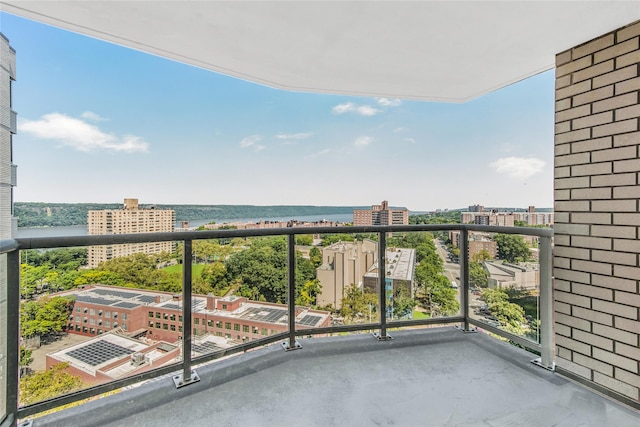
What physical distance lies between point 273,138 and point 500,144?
29.6 ft

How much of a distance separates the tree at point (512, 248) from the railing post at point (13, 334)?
13.3ft

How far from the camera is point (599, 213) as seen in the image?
6.71 feet

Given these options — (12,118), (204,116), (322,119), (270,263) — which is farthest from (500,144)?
(204,116)

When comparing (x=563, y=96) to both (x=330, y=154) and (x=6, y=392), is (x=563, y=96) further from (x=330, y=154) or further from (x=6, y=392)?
(x=330, y=154)

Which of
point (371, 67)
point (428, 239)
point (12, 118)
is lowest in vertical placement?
point (428, 239)

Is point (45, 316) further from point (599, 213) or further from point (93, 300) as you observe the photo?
point (599, 213)

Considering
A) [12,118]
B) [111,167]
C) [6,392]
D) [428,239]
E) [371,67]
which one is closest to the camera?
[6,392]

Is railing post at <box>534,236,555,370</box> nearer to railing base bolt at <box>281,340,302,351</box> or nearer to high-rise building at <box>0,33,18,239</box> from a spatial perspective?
railing base bolt at <box>281,340,302,351</box>

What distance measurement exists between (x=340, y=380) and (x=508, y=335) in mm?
1900

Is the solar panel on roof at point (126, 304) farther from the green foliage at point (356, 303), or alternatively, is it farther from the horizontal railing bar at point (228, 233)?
the green foliage at point (356, 303)

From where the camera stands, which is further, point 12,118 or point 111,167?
point 111,167

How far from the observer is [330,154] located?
11.8 m

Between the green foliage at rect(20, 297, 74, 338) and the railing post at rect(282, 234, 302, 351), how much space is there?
5.40 feet

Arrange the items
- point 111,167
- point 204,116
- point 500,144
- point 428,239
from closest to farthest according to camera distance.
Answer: point 428,239, point 500,144, point 111,167, point 204,116
